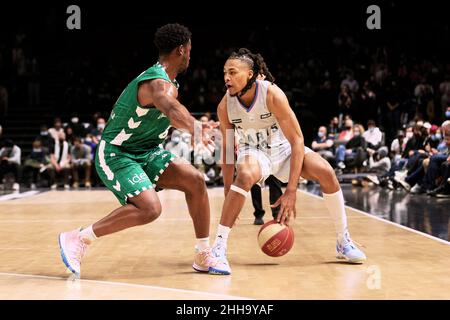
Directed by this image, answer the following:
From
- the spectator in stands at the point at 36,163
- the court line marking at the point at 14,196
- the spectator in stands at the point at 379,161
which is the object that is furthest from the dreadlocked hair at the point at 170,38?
the spectator in stands at the point at 36,163

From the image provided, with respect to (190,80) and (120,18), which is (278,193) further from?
(120,18)

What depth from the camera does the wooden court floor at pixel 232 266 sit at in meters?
4.04

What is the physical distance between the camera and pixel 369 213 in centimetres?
891

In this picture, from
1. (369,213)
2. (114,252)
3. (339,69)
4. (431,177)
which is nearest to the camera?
(114,252)

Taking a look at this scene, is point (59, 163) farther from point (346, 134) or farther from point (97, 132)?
point (346, 134)

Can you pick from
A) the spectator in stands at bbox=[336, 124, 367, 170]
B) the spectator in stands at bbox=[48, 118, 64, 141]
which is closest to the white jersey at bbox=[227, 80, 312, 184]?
the spectator in stands at bbox=[336, 124, 367, 170]

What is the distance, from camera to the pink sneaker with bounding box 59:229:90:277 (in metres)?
4.55

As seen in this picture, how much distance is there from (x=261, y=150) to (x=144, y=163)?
2.88ft

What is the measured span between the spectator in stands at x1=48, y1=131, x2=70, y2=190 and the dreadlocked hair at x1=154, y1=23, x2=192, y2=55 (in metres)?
11.7

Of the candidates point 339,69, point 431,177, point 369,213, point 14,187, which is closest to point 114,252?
point 369,213

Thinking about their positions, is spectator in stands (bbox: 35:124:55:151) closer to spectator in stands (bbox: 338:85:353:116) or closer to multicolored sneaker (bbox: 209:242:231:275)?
spectator in stands (bbox: 338:85:353:116)

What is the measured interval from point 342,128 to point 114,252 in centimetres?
1225

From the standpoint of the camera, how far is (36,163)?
53.7 ft

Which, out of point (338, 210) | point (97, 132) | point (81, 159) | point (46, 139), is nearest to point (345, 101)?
point (97, 132)
